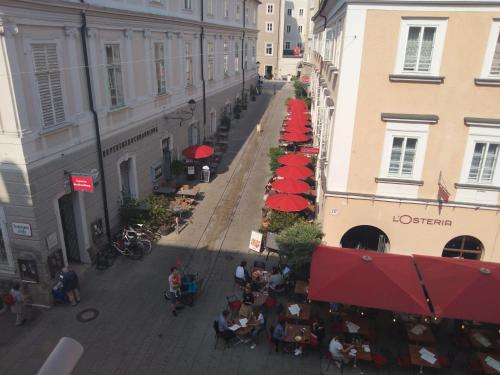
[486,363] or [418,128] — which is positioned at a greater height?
[418,128]

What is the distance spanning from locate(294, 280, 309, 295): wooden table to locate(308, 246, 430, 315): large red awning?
7.06 feet

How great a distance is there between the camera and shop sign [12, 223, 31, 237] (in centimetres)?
1308

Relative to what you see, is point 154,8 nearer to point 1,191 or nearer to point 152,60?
point 152,60

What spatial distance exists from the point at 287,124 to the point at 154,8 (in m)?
13.8

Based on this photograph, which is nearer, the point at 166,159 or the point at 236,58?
the point at 166,159

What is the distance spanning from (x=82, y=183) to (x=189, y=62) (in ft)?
46.9

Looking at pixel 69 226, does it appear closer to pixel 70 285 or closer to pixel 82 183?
pixel 82 183

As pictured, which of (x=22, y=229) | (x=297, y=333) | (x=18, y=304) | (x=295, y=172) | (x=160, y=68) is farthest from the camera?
(x=160, y=68)

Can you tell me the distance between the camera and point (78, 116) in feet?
48.6

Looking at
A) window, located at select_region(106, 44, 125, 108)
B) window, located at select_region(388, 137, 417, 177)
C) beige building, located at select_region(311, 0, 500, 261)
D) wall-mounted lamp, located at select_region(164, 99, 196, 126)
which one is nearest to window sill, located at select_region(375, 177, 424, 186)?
beige building, located at select_region(311, 0, 500, 261)

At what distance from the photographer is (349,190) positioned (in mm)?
14289

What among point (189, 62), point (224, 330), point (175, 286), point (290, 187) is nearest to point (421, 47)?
point (290, 187)

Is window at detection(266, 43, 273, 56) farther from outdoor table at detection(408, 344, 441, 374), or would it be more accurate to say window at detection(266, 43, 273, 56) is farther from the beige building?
outdoor table at detection(408, 344, 441, 374)

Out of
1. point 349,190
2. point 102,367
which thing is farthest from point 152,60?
point 102,367
